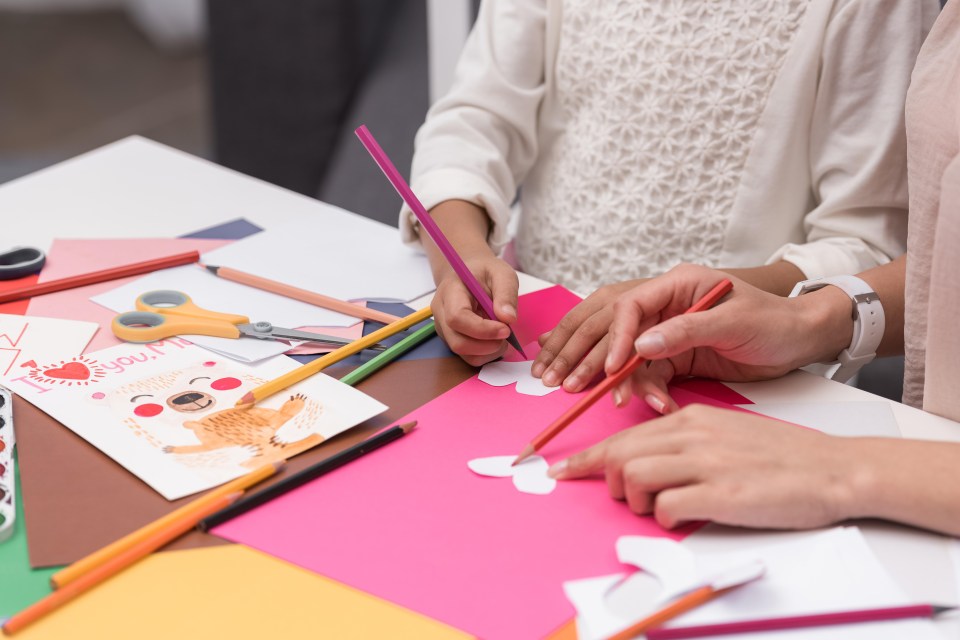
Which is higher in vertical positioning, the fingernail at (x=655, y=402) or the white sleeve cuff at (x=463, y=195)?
the white sleeve cuff at (x=463, y=195)

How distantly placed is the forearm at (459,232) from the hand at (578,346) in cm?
13

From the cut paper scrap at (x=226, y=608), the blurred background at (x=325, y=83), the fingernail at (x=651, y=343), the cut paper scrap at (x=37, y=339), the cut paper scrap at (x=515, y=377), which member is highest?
the fingernail at (x=651, y=343)

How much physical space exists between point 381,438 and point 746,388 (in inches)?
10.0

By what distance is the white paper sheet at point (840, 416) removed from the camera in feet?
2.10

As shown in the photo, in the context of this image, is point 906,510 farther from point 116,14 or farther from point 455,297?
point 116,14

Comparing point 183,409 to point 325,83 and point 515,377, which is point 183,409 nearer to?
point 515,377

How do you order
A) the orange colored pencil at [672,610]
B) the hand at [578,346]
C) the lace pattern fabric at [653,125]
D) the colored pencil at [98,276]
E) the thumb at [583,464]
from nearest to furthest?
the orange colored pencil at [672,610] < the thumb at [583,464] < the hand at [578,346] < the colored pencil at [98,276] < the lace pattern fabric at [653,125]

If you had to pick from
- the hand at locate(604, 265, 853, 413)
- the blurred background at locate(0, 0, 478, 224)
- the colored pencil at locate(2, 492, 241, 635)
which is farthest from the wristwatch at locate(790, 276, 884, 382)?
the blurred background at locate(0, 0, 478, 224)

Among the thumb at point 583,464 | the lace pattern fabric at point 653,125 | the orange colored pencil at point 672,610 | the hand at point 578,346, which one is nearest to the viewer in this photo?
the orange colored pencil at point 672,610

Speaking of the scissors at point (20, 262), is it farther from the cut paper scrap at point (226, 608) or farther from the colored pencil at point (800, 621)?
the colored pencil at point (800, 621)

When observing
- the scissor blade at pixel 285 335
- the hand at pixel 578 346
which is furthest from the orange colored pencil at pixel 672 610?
the scissor blade at pixel 285 335

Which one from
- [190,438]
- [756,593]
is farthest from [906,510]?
[190,438]

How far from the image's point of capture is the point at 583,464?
58cm

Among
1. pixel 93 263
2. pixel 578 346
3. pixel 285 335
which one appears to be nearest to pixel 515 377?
pixel 578 346
